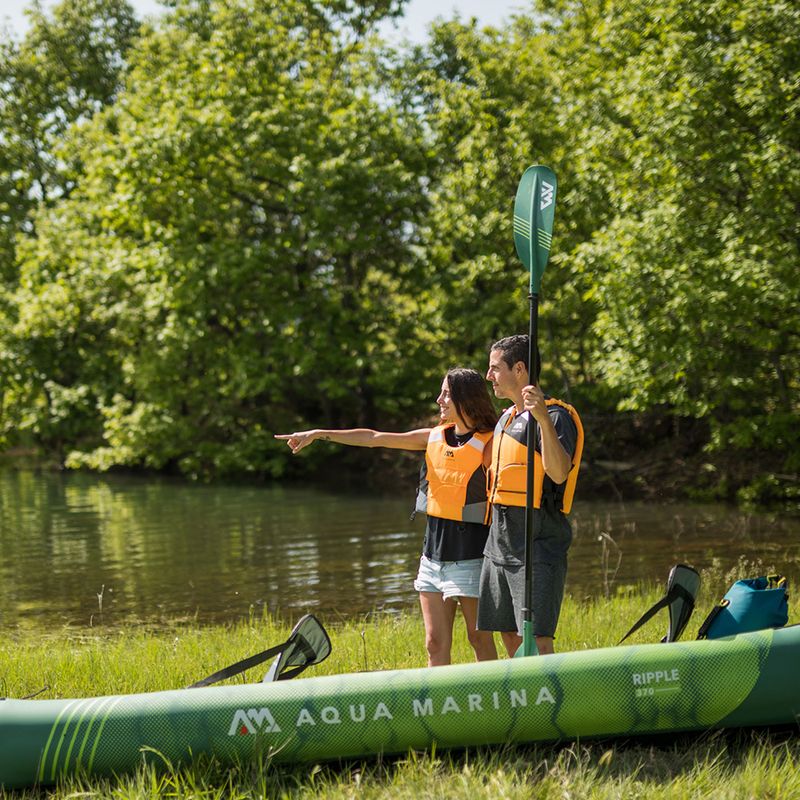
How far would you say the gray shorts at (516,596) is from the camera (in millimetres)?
4160

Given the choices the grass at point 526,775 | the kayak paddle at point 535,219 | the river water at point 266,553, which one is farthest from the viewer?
the river water at point 266,553

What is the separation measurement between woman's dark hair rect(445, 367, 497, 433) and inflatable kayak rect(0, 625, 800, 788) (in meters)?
1.16

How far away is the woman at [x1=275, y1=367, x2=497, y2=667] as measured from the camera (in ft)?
15.0

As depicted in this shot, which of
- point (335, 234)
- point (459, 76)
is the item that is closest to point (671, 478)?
point (335, 234)

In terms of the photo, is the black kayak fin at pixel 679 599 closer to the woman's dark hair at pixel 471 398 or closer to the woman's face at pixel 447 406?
the woman's dark hair at pixel 471 398

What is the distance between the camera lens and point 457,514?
180 inches

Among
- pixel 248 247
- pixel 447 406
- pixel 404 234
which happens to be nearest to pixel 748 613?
pixel 447 406

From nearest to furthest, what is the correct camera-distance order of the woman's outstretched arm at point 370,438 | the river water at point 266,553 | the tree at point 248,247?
the woman's outstretched arm at point 370,438 < the river water at point 266,553 < the tree at point 248,247

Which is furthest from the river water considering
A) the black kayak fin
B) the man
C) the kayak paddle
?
the black kayak fin

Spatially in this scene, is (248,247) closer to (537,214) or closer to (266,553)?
(266,553)

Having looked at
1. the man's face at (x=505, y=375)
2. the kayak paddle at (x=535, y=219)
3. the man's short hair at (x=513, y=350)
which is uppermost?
the kayak paddle at (x=535, y=219)

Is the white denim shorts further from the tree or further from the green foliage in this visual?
the tree

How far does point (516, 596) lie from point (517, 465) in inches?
21.2

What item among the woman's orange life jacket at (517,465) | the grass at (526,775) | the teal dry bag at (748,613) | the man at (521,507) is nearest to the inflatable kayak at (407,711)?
the grass at (526,775)
